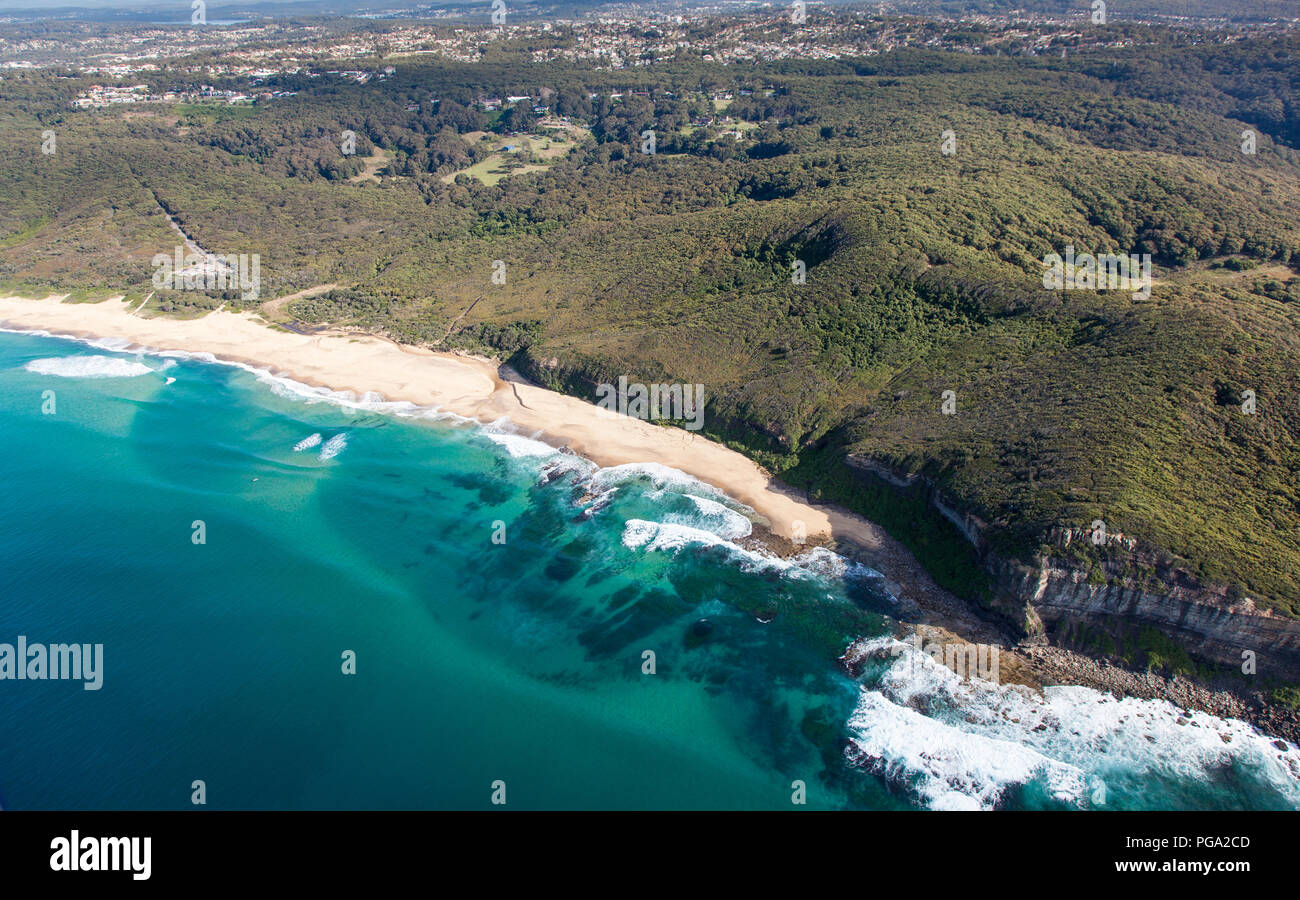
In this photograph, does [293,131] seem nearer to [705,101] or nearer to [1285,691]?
[705,101]

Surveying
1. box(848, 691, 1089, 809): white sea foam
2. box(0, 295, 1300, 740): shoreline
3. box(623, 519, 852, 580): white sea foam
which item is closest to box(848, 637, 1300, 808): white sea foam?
box(848, 691, 1089, 809): white sea foam

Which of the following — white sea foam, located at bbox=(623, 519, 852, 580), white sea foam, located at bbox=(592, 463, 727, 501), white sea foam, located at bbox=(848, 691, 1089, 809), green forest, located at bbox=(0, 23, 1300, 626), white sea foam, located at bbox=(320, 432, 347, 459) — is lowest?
white sea foam, located at bbox=(848, 691, 1089, 809)

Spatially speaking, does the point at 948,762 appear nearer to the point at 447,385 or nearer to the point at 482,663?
the point at 482,663

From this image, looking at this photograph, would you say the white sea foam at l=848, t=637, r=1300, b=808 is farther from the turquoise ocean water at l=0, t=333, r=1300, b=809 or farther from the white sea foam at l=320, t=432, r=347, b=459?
the white sea foam at l=320, t=432, r=347, b=459

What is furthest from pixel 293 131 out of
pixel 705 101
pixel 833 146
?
pixel 833 146

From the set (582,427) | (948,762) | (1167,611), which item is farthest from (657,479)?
(1167,611)

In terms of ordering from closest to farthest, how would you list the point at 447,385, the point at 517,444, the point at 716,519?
the point at 716,519 → the point at 517,444 → the point at 447,385

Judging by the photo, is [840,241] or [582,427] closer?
[582,427]
